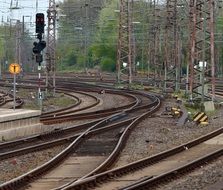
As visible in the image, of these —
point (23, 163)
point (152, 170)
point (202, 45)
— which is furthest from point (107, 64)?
point (152, 170)

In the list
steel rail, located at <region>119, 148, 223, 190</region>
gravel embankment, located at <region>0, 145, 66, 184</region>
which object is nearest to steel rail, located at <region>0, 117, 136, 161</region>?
gravel embankment, located at <region>0, 145, 66, 184</region>

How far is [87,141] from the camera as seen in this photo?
727 inches

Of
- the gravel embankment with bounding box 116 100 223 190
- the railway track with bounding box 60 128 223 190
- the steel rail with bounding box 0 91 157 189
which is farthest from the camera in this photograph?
the gravel embankment with bounding box 116 100 223 190

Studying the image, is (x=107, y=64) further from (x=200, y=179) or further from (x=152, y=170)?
(x=200, y=179)

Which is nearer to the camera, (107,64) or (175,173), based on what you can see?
(175,173)

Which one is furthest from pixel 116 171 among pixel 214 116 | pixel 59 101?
pixel 59 101

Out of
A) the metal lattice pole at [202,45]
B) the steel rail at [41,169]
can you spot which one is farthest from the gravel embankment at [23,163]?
the metal lattice pole at [202,45]

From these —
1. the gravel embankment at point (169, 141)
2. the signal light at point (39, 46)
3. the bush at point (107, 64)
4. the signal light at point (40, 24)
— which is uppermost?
the signal light at point (40, 24)

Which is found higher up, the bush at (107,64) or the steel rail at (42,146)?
the steel rail at (42,146)

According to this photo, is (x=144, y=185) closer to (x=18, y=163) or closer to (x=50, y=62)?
(x=18, y=163)

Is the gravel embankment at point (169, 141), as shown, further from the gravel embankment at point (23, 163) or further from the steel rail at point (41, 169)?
the gravel embankment at point (23, 163)

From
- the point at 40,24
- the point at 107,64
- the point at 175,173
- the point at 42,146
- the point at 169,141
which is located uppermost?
the point at 40,24

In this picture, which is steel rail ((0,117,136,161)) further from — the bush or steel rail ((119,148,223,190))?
the bush

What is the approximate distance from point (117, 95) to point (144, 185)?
3420 cm
